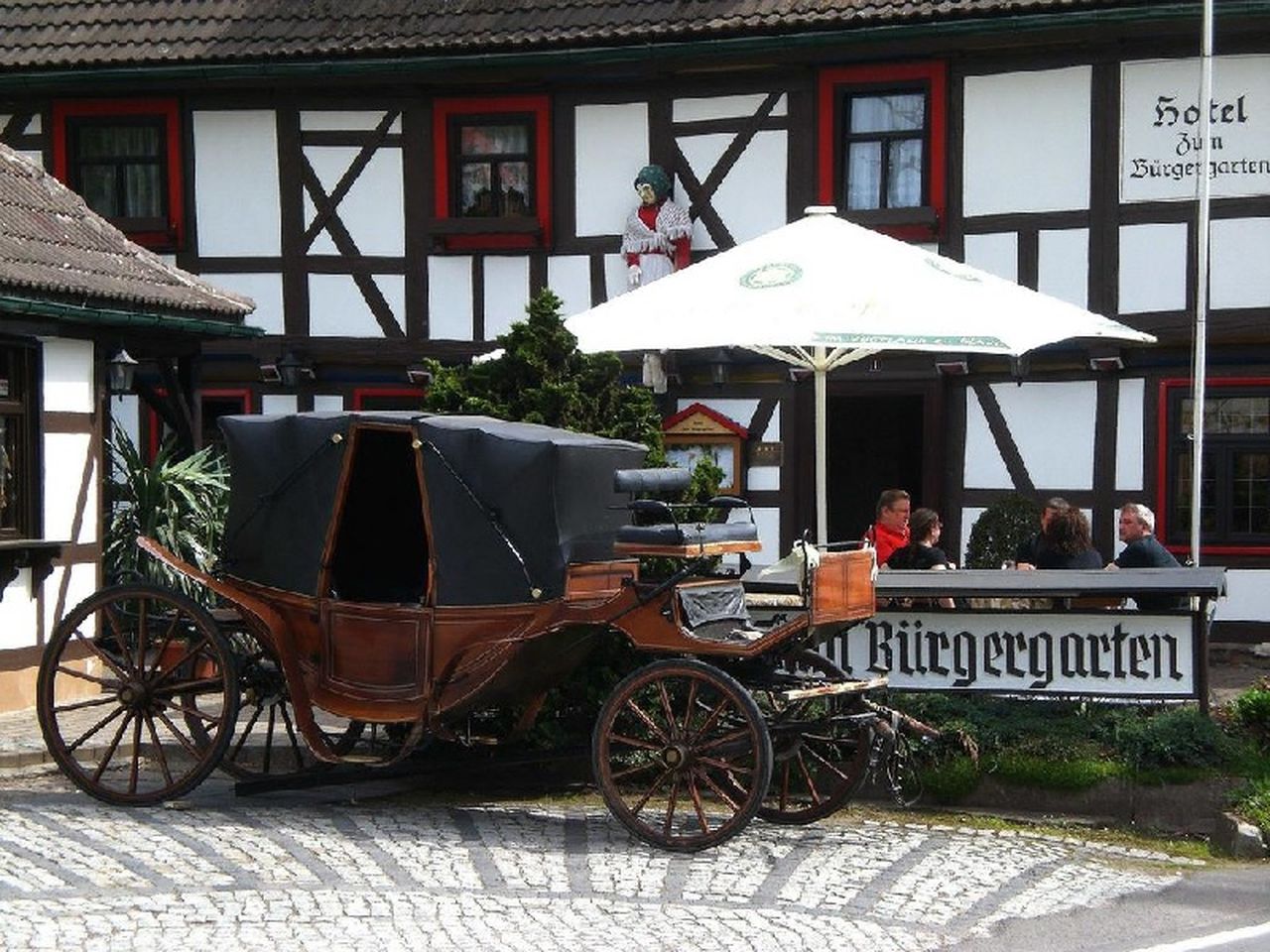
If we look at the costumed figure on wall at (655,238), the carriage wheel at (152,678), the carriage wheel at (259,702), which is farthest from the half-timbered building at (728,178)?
the carriage wheel at (152,678)

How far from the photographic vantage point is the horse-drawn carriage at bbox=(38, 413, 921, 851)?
8430 mm

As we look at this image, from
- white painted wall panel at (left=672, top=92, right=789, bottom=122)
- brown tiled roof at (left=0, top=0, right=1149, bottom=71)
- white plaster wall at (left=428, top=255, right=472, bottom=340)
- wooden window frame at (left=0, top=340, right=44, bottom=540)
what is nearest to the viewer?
wooden window frame at (left=0, top=340, right=44, bottom=540)

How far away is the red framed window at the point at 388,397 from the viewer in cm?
1855

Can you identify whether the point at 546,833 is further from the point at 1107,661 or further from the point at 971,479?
the point at 971,479

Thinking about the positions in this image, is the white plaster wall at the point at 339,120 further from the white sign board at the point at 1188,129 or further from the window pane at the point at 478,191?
the white sign board at the point at 1188,129

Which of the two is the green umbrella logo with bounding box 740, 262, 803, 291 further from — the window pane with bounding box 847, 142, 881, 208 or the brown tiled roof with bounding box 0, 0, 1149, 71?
the window pane with bounding box 847, 142, 881, 208

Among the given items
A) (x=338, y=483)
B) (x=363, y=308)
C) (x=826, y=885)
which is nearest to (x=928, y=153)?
(x=363, y=308)

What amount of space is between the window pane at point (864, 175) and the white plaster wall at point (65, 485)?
7054 millimetres

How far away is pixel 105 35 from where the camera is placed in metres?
18.6

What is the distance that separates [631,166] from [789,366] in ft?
7.80

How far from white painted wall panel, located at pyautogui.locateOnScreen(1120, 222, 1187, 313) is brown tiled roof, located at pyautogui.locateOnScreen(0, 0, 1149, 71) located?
7.86ft

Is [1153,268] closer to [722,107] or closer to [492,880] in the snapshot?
[722,107]

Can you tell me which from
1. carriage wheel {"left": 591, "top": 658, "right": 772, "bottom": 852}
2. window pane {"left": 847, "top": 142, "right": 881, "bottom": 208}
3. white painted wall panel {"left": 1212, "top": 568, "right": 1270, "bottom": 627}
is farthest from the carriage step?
window pane {"left": 847, "top": 142, "right": 881, "bottom": 208}

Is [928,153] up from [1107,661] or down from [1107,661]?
up
